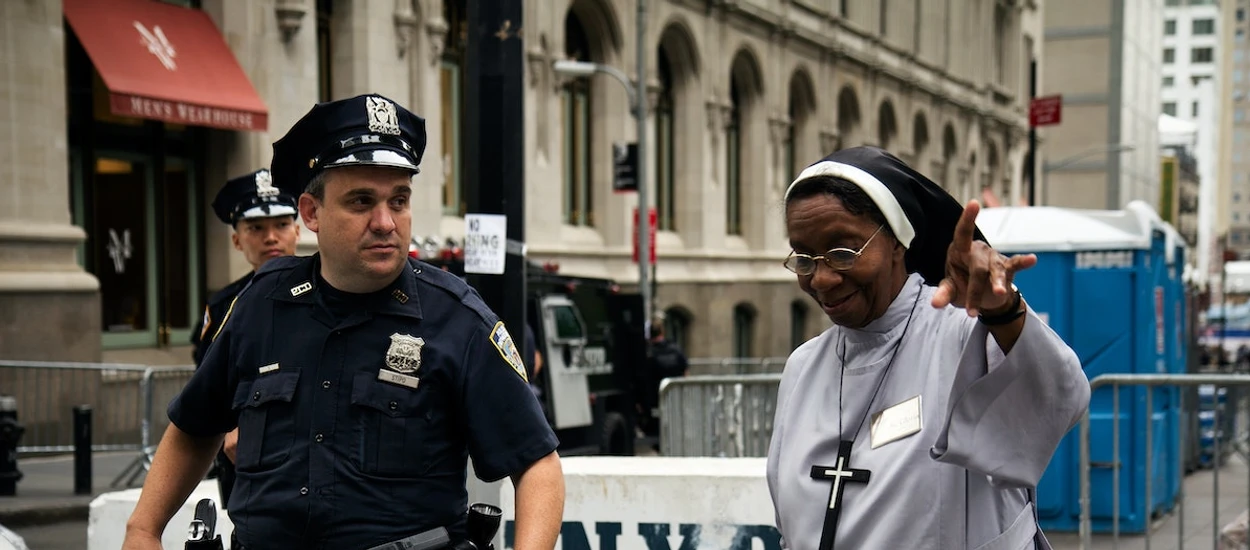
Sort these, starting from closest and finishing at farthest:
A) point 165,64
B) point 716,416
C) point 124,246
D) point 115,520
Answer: point 115,520 → point 716,416 → point 165,64 → point 124,246

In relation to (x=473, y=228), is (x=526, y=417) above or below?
below

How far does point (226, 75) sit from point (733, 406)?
984cm

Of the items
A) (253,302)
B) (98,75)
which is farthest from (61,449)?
(253,302)

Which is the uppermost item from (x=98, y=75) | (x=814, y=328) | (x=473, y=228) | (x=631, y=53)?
(x=631, y=53)

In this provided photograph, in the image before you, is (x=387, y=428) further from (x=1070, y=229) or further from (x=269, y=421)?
(x=1070, y=229)

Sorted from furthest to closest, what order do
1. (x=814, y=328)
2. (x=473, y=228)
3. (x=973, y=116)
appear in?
(x=973, y=116)
(x=814, y=328)
(x=473, y=228)

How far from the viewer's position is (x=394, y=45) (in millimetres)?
20719

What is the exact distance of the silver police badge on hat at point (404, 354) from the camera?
303cm

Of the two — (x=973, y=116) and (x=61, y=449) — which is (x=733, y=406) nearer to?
Answer: (x=61, y=449)

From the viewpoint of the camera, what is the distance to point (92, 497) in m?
12.0

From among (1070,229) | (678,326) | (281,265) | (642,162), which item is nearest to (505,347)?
(281,265)

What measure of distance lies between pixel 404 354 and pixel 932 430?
1136mm

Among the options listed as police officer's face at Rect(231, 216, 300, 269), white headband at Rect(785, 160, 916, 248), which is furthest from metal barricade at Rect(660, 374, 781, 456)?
white headband at Rect(785, 160, 916, 248)

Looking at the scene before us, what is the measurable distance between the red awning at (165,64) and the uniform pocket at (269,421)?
43.9 ft
